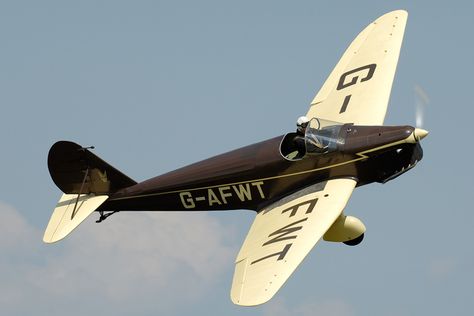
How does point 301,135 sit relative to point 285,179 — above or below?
above

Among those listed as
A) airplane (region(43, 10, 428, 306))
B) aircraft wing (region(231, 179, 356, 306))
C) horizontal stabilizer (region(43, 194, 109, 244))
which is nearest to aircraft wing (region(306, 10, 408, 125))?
airplane (region(43, 10, 428, 306))

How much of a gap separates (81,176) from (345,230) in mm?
6542

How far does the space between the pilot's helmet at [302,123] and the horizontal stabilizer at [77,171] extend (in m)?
5.00

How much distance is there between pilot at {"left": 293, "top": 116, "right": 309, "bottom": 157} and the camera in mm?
30016

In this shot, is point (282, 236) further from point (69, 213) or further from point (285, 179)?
point (69, 213)

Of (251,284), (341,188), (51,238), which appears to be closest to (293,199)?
(341,188)

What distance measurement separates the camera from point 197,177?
31156 millimetres

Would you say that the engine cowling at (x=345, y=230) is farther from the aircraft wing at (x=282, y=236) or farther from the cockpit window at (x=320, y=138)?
the cockpit window at (x=320, y=138)

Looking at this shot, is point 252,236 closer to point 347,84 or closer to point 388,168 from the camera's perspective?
→ point 388,168

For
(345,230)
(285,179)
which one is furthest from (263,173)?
(345,230)

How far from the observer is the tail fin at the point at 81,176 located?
32375mm

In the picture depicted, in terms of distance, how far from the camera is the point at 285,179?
98.9ft

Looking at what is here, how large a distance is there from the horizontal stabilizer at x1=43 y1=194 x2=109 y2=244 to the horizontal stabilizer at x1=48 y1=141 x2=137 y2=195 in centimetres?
20

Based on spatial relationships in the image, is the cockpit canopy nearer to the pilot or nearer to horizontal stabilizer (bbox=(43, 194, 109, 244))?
the pilot
